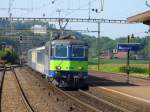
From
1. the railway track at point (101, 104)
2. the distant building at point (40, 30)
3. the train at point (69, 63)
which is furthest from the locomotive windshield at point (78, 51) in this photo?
the distant building at point (40, 30)

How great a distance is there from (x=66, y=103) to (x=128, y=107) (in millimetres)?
2943

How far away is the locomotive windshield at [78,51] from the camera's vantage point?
28598 millimetres

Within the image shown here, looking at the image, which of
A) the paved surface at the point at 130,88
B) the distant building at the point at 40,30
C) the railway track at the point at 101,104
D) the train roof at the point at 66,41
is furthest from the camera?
the distant building at the point at 40,30

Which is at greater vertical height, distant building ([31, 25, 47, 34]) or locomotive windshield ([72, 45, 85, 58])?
distant building ([31, 25, 47, 34])

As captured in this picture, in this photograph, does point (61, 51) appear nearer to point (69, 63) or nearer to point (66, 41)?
point (66, 41)

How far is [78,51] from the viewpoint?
28688mm

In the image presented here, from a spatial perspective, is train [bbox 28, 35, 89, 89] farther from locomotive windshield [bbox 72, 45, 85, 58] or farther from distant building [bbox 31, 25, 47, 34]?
distant building [bbox 31, 25, 47, 34]

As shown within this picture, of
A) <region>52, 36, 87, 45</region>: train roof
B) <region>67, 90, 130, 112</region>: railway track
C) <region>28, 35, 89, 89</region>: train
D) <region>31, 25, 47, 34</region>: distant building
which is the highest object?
<region>31, 25, 47, 34</region>: distant building

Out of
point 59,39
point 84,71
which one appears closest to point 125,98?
point 84,71

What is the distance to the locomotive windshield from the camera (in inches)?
1126

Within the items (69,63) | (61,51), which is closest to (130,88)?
(69,63)

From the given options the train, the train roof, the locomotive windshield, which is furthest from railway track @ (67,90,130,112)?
the train roof

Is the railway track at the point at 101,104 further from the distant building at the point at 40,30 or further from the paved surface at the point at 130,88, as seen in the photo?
the distant building at the point at 40,30

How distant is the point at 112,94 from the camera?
2630 centimetres
